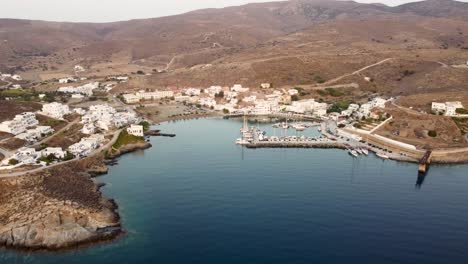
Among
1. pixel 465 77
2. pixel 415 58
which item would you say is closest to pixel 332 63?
pixel 415 58

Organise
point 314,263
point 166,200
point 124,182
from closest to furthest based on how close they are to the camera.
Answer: point 314,263, point 166,200, point 124,182

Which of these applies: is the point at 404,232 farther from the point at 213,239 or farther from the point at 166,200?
the point at 166,200

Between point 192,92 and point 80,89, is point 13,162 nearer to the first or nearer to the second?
point 192,92

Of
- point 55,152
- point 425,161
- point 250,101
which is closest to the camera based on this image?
point 55,152

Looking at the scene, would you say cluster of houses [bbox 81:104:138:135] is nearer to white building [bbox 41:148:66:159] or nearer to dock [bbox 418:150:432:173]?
white building [bbox 41:148:66:159]

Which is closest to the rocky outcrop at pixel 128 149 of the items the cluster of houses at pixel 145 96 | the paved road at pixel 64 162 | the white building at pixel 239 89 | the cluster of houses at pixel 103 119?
the paved road at pixel 64 162

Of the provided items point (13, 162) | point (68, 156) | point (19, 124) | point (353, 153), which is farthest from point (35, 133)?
point (353, 153)

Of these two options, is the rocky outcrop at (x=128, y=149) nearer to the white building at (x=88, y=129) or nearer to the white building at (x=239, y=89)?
the white building at (x=88, y=129)

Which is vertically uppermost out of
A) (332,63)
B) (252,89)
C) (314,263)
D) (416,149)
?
(332,63)
